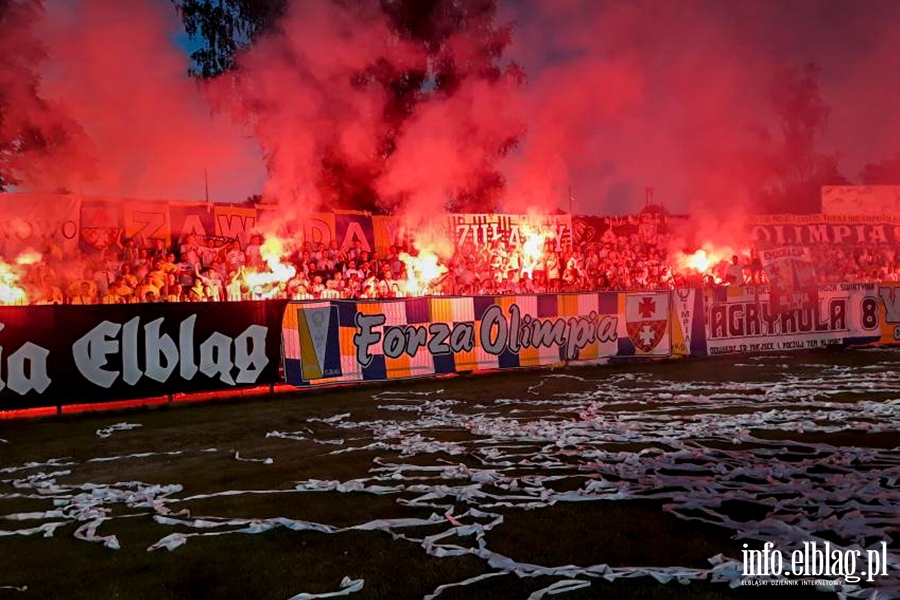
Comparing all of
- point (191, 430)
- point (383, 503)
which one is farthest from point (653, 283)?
point (383, 503)

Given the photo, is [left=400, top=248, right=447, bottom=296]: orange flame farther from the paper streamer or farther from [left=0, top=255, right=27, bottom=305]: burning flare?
the paper streamer

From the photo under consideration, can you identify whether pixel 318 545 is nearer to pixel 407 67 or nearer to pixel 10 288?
pixel 10 288

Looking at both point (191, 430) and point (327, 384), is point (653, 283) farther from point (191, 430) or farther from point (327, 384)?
point (191, 430)

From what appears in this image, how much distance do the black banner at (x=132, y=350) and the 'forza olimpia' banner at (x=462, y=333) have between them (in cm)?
77

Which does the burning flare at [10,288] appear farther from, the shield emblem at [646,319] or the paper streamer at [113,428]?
the shield emblem at [646,319]

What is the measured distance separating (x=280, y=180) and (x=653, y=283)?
12239mm

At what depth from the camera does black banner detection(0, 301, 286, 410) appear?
37.5ft

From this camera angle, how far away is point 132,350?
487 inches

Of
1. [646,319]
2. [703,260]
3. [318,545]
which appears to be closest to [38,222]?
[318,545]

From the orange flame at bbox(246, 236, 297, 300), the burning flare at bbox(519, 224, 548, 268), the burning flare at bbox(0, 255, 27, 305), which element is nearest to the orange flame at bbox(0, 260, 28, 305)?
the burning flare at bbox(0, 255, 27, 305)

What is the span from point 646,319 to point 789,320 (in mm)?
4963

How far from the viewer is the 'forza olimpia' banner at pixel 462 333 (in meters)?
14.2

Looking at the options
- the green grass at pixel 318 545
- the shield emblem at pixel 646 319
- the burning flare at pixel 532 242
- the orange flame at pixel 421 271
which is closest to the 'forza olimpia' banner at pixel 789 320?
the shield emblem at pixel 646 319

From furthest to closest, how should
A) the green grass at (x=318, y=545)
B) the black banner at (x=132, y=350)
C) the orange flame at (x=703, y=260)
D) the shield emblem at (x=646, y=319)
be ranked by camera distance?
the orange flame at (x=703, y=260) → the shield emblem at (x=646, y=319) → the black banner at (x=132, y=350) → the green grass at (x=318, y=545)
